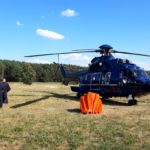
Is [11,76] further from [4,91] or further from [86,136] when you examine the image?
[86,136]

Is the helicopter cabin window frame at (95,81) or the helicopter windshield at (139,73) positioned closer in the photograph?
the helicopter windshield at (139,73)

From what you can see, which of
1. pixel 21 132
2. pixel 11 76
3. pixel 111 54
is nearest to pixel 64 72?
pixel 111 54

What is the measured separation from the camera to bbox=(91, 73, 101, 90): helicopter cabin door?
25.0 m

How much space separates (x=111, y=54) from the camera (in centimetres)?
2517

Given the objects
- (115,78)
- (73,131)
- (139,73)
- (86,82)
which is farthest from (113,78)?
(73,131)

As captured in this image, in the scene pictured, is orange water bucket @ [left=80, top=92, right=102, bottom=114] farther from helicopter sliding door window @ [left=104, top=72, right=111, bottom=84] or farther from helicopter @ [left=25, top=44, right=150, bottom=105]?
helicopter sliding door window @ [left=104, top=72, right=111, bottom=84]

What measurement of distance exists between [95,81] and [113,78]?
2.06m

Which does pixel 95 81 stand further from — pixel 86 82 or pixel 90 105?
pixel 90 105

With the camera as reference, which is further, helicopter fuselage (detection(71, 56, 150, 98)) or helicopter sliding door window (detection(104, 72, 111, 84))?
helicopter sliding door window (detection(104, 72, 111, 84))

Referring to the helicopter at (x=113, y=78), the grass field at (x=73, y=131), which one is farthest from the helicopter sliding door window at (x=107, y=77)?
the grass field at (x=73, y=131)

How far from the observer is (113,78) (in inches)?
928

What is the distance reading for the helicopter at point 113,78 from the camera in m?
22.3

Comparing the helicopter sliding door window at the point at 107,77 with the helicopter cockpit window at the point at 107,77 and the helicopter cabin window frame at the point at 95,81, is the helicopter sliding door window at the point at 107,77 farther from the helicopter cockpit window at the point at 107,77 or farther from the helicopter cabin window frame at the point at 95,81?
the helicopter cabin window frame at the point at 95,81

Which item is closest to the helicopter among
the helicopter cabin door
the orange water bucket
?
the helicopter cabin door
